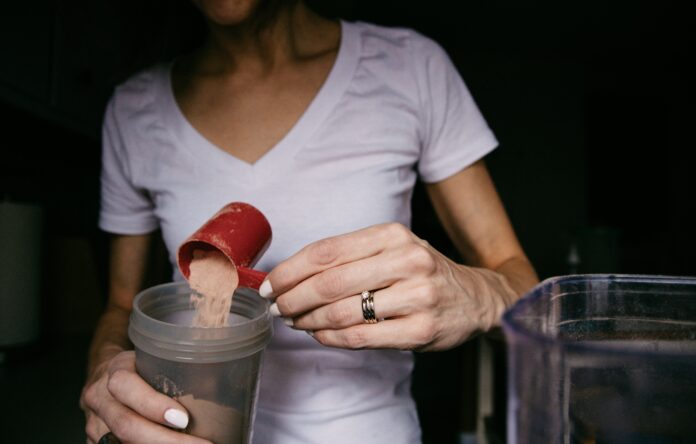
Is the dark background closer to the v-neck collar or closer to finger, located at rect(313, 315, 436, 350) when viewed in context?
the v-neck collar

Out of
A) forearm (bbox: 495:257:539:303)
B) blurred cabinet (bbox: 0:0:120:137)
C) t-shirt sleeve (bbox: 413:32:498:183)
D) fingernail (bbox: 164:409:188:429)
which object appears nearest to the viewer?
fingernail (bbox: 164:409:188:429)

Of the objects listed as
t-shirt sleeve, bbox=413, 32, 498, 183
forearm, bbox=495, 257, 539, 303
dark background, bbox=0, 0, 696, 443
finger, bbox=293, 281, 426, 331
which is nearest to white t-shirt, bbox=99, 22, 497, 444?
t-shirt sleeve, bbox=413, 32, 498, 183

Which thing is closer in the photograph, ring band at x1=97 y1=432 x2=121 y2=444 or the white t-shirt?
ring band at x1=97 y1=432 x2=121 y2=444

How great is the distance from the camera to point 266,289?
0.50 meters

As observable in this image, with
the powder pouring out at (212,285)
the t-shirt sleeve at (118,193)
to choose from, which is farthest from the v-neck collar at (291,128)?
the powder pouring out at (212,285)

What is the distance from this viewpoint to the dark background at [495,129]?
113cm

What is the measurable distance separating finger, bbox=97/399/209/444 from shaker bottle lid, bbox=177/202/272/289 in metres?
0.15

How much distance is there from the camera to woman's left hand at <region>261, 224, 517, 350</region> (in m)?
0.47

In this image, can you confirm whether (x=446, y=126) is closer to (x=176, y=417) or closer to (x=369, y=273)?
(x=369, y=273)

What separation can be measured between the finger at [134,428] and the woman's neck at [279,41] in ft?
1.79

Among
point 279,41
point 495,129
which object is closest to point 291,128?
point 279,41

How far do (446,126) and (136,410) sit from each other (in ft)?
1.79

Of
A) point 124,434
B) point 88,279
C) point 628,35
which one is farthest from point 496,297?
point 628,35

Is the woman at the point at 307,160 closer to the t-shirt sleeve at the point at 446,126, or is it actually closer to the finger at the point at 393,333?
the t-shirt sleeve at the point at 446,126
